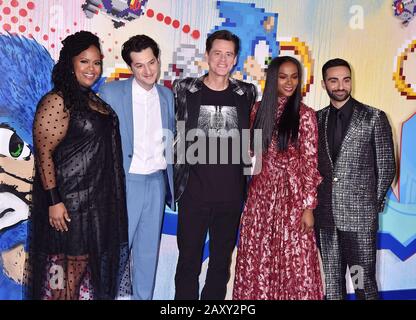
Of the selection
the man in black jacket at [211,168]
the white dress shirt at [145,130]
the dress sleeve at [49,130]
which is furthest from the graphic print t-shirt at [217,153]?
the dress sleeve at [49,130]

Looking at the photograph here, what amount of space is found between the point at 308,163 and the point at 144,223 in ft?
3.31

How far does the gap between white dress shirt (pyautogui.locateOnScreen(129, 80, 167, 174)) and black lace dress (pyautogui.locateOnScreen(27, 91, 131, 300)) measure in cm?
11

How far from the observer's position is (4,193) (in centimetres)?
301

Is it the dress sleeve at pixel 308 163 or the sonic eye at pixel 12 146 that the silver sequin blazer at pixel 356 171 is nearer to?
the dress sleeve at pixel 308 163

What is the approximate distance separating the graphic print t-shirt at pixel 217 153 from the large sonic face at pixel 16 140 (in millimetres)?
1059

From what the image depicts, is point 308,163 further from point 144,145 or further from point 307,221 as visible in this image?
point 144,145

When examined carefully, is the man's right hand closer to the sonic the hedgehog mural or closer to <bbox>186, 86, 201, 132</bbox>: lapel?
<bbox>186, 86, 201, 132</bbox>: lapel

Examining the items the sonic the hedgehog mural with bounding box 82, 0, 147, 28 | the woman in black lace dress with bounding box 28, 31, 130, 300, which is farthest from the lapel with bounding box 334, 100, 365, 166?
the sonic the hedgehog mural with bounding box 82, 0, 147, 28

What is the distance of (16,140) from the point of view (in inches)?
118

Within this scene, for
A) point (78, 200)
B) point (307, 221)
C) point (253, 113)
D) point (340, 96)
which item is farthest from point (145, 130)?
point (340, 96)

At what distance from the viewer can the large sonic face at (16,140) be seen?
2.96m
